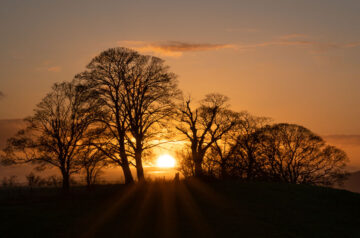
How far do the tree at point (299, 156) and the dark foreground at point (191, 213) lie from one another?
1050 inches

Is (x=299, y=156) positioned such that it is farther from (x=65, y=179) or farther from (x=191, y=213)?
(x=191, y=213)

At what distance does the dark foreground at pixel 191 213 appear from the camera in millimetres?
18719

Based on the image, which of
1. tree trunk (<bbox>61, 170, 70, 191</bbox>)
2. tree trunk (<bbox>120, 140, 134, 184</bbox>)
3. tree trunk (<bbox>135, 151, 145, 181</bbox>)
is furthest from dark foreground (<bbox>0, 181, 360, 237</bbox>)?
tree trunk (<bbox>61, 170, 70, 191</bbox>)

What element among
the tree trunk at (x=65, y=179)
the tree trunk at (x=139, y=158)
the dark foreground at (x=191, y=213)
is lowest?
Answer: the dark foreground at (x=191, y=213)

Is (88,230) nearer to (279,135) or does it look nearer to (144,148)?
(144,148)

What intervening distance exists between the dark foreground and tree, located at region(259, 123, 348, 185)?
26676 mm

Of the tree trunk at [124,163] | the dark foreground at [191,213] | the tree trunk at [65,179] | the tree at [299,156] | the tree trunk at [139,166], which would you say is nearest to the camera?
the dark foreground at [191,213]

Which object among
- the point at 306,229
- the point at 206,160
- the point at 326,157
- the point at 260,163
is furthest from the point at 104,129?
the point at 326,157

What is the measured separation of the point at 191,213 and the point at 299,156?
40532mm

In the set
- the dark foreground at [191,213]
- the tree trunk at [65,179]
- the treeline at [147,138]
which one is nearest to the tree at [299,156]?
the treeline at [147,138]

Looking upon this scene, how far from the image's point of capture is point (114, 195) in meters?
27.2

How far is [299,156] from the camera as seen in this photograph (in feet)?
188

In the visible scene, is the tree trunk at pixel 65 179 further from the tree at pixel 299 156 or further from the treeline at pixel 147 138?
the tree at pixel 299 156

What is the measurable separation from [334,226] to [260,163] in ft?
113
